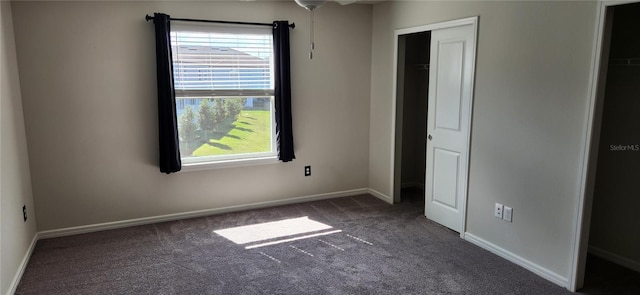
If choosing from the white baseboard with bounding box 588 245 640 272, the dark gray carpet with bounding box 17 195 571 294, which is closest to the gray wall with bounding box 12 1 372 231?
the dark gray carpet with bounding box 17 195 571 294

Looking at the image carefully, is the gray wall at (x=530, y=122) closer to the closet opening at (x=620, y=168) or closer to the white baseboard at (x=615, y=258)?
the closet opening at (x=620, y=168)

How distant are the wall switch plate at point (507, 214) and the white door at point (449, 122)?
1.38 ft

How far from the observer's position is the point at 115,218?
399cm

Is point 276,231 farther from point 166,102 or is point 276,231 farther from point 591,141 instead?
point 591,141

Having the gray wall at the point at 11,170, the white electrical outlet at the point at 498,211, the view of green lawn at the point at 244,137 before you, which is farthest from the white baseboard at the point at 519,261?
the gray wall at the point at 11,170

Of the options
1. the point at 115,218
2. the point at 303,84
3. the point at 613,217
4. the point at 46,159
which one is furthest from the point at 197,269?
the point at 613,217

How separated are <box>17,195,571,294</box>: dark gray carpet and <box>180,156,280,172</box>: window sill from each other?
1.77ft

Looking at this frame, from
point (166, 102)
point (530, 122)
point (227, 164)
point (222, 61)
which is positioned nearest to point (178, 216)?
point (227, 164)

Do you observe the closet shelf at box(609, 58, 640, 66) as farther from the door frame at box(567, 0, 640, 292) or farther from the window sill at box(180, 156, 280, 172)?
the window sill at box(180, 156, 280, 172)

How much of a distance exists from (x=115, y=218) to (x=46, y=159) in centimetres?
80

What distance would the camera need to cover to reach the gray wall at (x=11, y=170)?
277cm

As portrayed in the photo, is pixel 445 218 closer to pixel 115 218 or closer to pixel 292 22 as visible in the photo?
pixel 292 22

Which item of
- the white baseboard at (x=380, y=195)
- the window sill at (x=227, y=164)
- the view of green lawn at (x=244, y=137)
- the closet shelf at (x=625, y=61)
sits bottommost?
the white baseboard at (x=380, y=195)

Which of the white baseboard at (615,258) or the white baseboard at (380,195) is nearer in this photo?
the white baseboard at (615,258)
